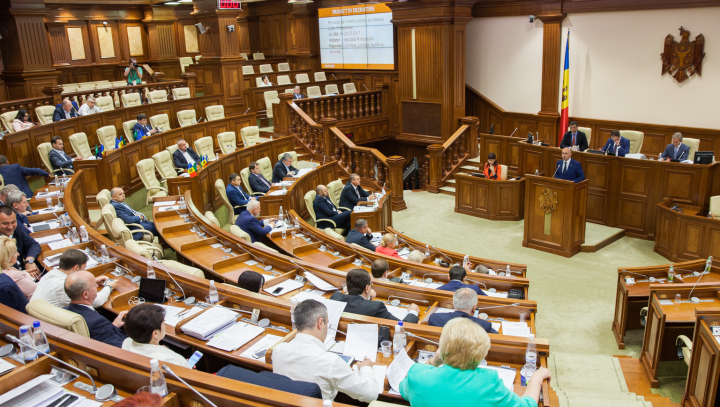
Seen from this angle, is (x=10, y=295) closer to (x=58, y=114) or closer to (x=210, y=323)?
(x=210, y=323)

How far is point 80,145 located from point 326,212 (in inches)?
153

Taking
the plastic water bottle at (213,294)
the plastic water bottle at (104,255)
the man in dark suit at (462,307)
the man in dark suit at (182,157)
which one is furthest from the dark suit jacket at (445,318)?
the man in dark suit at (182,157)

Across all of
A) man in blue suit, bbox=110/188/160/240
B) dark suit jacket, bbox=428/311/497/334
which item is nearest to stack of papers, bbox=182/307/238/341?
dark suit jacket, bbox=428/311/497/334

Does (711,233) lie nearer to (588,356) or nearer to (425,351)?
(588,356)

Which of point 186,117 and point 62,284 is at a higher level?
point 186,117

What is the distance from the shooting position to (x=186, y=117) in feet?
34.1

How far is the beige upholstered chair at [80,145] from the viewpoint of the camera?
8.02 m

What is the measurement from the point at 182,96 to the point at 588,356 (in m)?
9.79

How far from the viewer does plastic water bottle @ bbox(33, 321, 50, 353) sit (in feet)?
8.44

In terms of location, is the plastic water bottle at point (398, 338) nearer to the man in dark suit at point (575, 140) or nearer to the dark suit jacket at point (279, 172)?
the dark suit jacket at point (279, 172)

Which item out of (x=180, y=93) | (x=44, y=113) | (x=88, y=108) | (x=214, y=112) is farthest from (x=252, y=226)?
(x=180, y=93)

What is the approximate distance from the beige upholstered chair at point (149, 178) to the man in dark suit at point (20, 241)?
8.67 ft

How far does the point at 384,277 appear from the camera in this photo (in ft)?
13.9

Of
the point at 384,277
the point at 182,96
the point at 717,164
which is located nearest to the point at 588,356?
the point at 384,277
